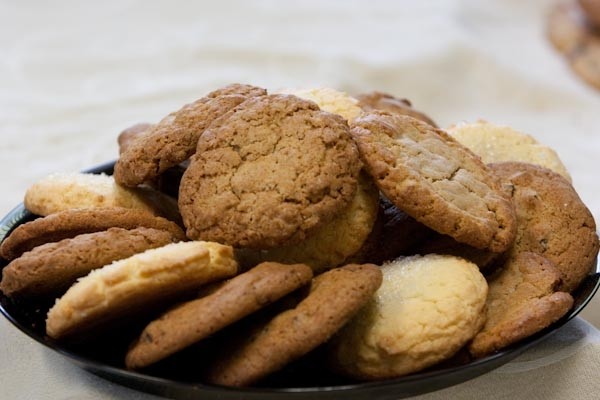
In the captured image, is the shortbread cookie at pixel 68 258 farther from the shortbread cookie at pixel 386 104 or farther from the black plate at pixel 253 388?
the shortbread cookie at pixel 386 104

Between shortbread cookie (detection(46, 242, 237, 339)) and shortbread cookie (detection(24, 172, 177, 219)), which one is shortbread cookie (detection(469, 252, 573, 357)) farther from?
shortbread cookie (detection(24, 172, 177, 219))

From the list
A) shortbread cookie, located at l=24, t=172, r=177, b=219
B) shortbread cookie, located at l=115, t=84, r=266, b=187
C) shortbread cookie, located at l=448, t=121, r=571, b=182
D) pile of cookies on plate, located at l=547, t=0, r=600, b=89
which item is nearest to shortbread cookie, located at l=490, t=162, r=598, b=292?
shortbread cookie, located at l=448, t=121, r=571, b=182

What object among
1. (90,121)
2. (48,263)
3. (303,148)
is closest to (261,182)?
(303,148)

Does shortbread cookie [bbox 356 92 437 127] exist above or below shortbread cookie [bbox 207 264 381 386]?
above

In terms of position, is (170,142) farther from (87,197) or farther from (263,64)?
(263,64)

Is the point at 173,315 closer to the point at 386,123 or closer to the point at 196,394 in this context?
the point at 196,394

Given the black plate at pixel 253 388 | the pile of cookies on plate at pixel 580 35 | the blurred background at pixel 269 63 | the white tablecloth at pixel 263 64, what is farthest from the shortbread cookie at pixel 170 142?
the pile of cookies on plate at pixel 580 35
